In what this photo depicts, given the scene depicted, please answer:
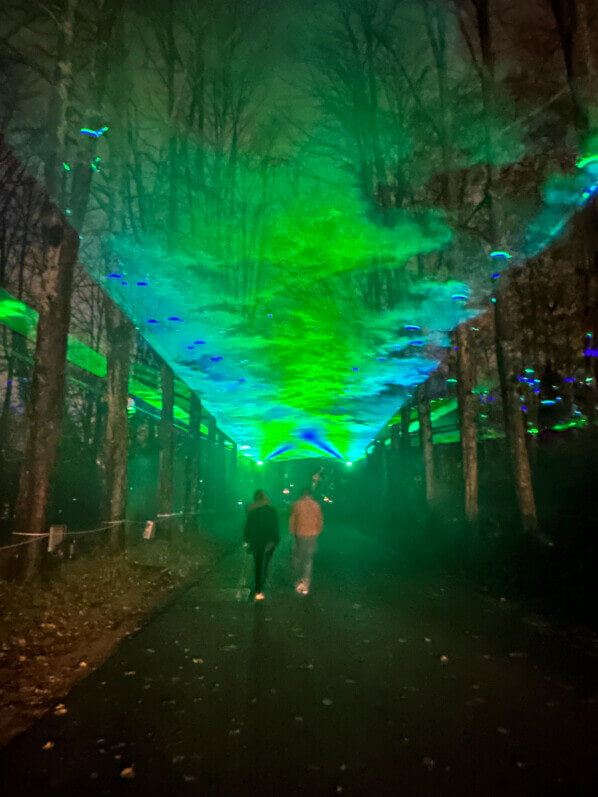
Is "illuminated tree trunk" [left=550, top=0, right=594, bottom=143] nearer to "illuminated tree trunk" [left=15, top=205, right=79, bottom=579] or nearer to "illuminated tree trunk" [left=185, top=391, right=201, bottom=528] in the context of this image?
"illuminated tree trunk" [left=15, top=205, right=79, bottom=579]

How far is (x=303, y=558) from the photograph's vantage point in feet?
33.9

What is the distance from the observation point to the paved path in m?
3.37

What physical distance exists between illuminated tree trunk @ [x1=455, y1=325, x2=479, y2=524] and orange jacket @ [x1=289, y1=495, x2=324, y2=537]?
185 inches

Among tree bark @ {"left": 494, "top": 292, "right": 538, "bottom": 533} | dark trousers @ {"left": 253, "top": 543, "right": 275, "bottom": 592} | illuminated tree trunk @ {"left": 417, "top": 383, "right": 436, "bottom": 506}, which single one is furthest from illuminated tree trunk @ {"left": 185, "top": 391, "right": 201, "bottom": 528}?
tree bark @ {"left": 494, "top": 292, "right": 538, "bottom": 533}

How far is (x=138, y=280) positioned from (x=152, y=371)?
6149 millimetres

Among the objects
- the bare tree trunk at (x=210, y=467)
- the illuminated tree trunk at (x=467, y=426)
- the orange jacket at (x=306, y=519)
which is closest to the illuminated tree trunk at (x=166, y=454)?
the orange jacket at (x=306, y=519)

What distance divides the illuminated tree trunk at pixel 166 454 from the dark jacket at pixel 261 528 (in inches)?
246

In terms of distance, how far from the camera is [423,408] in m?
18.5

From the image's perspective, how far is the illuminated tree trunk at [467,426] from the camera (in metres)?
13.3

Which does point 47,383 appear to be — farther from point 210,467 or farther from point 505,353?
point 210,467

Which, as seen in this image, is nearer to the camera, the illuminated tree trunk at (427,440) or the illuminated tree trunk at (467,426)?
the illuminated tree trunk at (467,426)

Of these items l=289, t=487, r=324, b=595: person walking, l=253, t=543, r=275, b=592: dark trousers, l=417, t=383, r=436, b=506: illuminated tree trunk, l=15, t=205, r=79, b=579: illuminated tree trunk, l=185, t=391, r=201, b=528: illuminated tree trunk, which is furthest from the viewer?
l=185, t=391, r=201, b=528: illuminated tree trunk

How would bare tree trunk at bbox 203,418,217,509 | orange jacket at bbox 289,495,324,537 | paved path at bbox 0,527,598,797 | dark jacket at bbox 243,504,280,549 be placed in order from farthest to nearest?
1. bare tree trunk at bbox 203,418,217,509
2. orange jacket at bbox 289,495,324,537
3. dark jacket at bbox 243,504,280,549
4. paved path at bbox 0,527,598,797

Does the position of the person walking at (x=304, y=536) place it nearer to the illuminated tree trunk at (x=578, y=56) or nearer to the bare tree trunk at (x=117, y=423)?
the bare tree trunk at (x=117, y=423)
